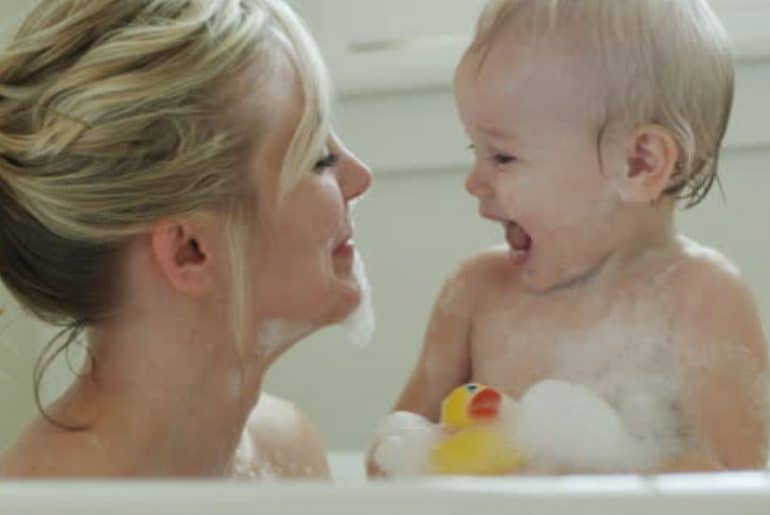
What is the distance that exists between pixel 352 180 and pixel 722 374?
362mm

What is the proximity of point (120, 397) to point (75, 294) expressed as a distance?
90 millimetres

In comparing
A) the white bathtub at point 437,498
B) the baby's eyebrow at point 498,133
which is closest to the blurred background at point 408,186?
the baby's eyebrow at point 498,133

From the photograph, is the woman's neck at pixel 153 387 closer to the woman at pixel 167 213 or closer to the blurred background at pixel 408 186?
the woman at pixel 167 213

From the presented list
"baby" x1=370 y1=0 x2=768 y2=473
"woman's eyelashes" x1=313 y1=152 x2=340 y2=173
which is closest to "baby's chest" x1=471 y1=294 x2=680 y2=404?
"baby" x1=370 y1=0 x2=768 y2=473

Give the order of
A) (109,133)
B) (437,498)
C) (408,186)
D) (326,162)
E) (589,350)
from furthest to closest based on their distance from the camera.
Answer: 1. (408,186)
2. (589,350)
3. (326,162)
4. (109,133)
5. (437,498)

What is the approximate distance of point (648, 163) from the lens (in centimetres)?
128

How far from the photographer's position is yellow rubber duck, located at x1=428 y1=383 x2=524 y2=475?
4.01 feet

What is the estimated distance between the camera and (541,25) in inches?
50.6

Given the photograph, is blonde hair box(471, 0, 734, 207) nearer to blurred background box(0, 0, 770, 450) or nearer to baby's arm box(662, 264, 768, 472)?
baby's arm box(662, 264, 768, 472)

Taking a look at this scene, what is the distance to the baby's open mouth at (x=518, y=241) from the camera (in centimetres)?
134

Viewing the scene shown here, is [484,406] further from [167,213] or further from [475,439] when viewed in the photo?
[167,213]

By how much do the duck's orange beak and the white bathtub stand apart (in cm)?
57

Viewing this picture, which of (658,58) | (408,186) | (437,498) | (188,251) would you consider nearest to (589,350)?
(658,58)

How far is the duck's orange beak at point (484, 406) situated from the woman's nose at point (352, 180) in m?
0.20
